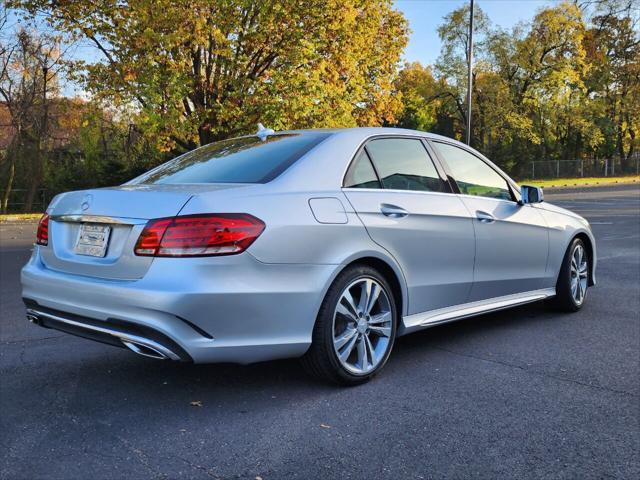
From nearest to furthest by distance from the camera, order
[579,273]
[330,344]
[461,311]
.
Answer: [330,344], [461,311], [579,273]

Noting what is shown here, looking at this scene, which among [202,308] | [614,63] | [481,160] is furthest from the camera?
[614,63]

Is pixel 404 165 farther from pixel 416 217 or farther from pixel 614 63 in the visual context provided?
pixel 614 63

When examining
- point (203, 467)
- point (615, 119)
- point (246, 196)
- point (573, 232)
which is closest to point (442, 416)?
point (203, 467)

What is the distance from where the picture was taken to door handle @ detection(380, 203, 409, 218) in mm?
4152

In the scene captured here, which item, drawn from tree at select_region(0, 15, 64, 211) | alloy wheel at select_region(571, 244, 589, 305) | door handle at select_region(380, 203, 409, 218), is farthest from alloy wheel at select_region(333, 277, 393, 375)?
tree at select_region(0, 15, 64, 211)

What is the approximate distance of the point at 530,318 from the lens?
5957mm

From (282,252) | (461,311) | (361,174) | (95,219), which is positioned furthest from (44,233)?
(461,311)

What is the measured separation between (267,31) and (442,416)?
17.0 meters

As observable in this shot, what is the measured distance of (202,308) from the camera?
328 cm

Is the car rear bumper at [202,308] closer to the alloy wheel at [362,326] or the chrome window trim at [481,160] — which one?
the alloy wheel at [362,326]

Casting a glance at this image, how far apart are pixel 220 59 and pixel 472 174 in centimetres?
1569

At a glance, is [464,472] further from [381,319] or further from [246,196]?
[246,196]

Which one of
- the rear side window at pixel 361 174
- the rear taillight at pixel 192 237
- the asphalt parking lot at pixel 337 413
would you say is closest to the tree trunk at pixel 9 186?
the asphalt parking lot at pixel 337 413

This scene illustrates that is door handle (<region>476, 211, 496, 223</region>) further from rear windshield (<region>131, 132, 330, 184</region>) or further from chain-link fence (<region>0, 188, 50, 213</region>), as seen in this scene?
chain-link fence (<region>0, 188, 50, 213</region>)
